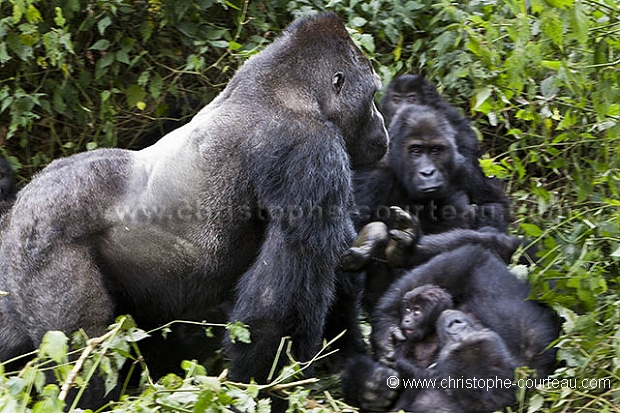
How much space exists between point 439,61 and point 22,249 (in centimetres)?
242

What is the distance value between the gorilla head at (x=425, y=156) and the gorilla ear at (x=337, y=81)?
0.74 m

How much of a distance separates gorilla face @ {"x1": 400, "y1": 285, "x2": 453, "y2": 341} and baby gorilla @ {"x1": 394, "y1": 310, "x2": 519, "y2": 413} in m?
0.18

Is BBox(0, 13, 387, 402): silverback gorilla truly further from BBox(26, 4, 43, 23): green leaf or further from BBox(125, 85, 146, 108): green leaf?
BBox(125, 85, 146, 108): green leaf

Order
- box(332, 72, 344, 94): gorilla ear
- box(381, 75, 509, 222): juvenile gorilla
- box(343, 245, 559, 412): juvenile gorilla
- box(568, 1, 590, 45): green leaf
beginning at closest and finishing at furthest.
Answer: box(568, 1, 590, 45): green leaf
box(343, 245, 559, 412): juvenile gorilla
box(332, 72, 344, 94): gorilla ear
box(381, 75, 509, 222): juvenile gorilla

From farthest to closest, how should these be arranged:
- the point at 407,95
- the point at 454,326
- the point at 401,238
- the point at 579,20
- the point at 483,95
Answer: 1. the point at 407,95
2. the point at 401,238
3. the point at 483,95
4. the point at 454,326
5. the point at 579,20

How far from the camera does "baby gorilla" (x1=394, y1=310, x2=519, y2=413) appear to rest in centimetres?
298

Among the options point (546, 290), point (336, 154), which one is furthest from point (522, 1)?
point (546, 290)

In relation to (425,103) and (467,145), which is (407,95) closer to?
(425,103)

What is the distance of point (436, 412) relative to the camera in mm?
2990

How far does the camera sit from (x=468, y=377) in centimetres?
300

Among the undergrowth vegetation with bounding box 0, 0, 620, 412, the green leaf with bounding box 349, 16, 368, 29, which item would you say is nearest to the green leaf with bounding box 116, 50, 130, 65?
the undergrowth vegetation with bounding box 0, 0, 620, 412

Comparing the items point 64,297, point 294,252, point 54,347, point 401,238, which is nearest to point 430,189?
point 401,238

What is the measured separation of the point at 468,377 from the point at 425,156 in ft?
4.50

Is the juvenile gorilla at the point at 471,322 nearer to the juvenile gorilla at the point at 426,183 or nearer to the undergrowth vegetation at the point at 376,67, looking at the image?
the undergrowth vegetation at the point at 376,67
